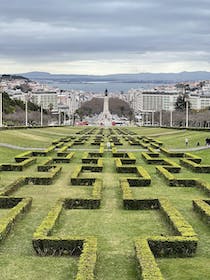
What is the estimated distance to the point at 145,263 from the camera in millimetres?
8023

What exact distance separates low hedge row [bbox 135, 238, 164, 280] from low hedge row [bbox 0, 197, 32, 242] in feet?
9.88

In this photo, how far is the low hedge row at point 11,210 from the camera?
33.8 feet

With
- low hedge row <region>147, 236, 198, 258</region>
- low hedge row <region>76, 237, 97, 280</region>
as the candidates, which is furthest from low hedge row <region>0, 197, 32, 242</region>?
low hedge row <region>147, 236, 198, 258</region>

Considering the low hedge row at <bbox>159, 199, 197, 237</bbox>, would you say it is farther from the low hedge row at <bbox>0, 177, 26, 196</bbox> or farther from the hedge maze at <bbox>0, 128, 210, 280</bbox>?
the low hedge row at <bbox>0, 177, 26, 196</bbox>

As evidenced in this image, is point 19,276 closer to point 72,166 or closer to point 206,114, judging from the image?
point 72,166

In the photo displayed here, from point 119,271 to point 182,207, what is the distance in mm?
5664

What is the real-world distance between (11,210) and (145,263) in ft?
16.7

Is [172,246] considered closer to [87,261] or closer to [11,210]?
[87,261]

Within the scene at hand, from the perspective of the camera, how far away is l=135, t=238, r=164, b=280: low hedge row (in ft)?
24.5

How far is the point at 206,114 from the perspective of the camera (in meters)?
89.2

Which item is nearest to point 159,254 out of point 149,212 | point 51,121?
point 149,212

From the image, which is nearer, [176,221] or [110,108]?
[176,221]

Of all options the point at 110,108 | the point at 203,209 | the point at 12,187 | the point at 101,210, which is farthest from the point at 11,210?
the point at 110,108

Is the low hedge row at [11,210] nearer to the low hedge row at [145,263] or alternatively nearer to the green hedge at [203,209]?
the low hedge row at [145,263]
